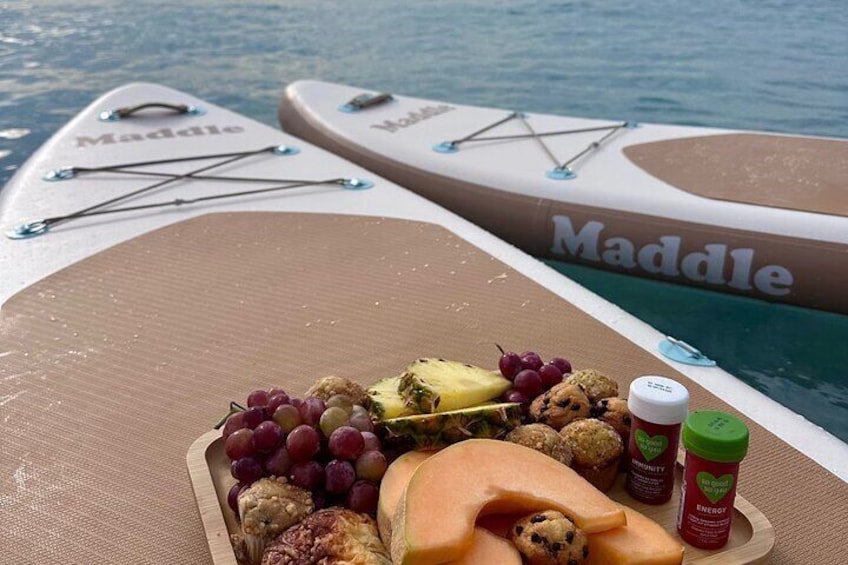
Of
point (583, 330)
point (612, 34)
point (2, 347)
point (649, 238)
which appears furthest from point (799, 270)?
point (612, 34)

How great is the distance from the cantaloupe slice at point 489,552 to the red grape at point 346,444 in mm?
197

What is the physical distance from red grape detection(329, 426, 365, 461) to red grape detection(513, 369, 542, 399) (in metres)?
0.26

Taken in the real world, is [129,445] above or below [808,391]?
above

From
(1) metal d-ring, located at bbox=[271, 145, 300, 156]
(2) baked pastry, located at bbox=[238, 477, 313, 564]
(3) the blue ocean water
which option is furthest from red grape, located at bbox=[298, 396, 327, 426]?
(3) the blue ocean water

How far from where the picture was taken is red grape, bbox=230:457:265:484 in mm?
1091

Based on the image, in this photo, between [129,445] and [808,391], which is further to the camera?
[808,391]

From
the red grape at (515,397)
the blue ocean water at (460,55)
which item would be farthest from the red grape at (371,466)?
the blue ocean water at (460,55)

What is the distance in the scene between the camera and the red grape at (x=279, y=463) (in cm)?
108

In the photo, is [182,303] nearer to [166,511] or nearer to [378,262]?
[378,262]

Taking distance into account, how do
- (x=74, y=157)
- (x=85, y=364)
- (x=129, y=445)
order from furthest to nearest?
(x=74, y=157)
(x=85, y=364)
(x=129, y=445)

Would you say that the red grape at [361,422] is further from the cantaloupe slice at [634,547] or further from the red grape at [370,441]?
the cantaloupe slice at [634,547]

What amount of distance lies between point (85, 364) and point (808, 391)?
7.12ft

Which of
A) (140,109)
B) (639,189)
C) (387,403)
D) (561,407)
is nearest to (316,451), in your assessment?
(387,403)

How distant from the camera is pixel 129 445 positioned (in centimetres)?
153
